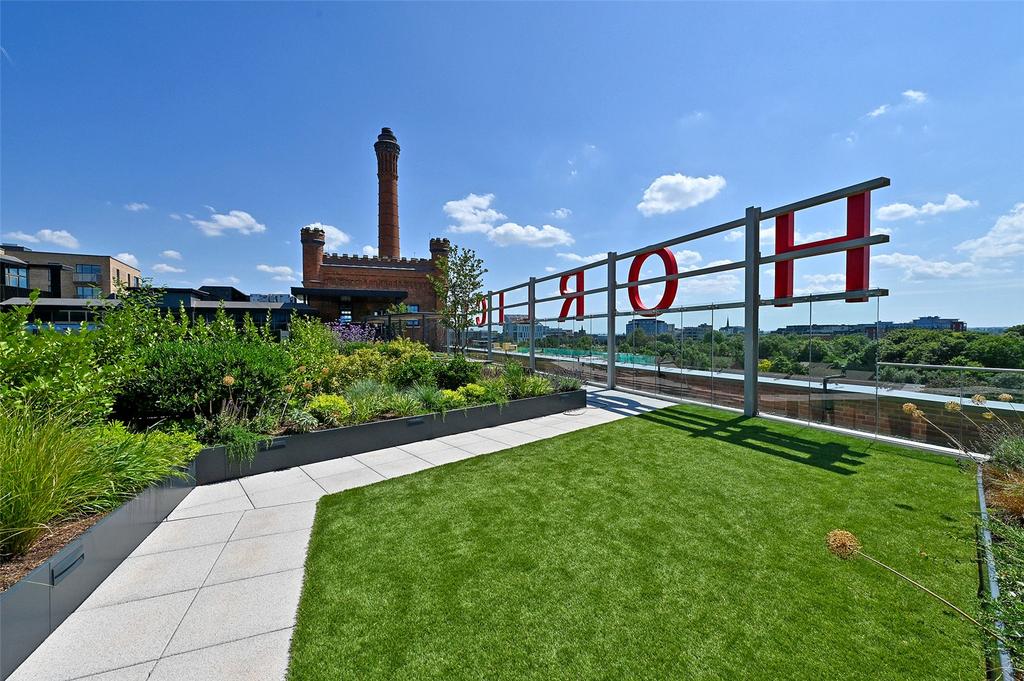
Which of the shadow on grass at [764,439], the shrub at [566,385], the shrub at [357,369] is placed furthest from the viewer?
the shrub at [566,385]

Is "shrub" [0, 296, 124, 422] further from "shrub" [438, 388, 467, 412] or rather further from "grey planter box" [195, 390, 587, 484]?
"shrub" [438, 388, 467, 412]

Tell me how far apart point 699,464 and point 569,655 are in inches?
163

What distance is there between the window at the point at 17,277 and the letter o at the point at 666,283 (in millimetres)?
52166

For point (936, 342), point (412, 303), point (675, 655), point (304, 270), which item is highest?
point (304, 270)

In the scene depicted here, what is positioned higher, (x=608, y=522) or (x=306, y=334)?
(x=306, y=334)

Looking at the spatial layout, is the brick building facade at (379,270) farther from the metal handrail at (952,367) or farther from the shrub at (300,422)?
the metal handrail at (952,367)

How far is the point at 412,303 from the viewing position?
3919 cm

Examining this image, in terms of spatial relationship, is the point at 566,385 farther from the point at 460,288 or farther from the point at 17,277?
the point at 17,277

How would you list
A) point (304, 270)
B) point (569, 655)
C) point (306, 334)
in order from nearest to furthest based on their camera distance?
point (569, 655), point (306, 334), point (304, 270)

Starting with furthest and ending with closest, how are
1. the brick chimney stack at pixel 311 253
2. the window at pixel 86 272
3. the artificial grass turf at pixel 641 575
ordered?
the window at pixel 86 272 → the brick chimney stack at pixel 311 253 → the artificial grass turf at pixel 641 575

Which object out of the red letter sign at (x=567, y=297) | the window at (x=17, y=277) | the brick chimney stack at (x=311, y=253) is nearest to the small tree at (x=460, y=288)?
Result: the red letter sign at (x=567, y=297)

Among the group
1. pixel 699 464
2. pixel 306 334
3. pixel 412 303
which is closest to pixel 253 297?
pixel 412 303

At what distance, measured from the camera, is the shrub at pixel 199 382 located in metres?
5.30

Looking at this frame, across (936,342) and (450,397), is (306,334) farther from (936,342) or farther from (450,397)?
(936,342)
